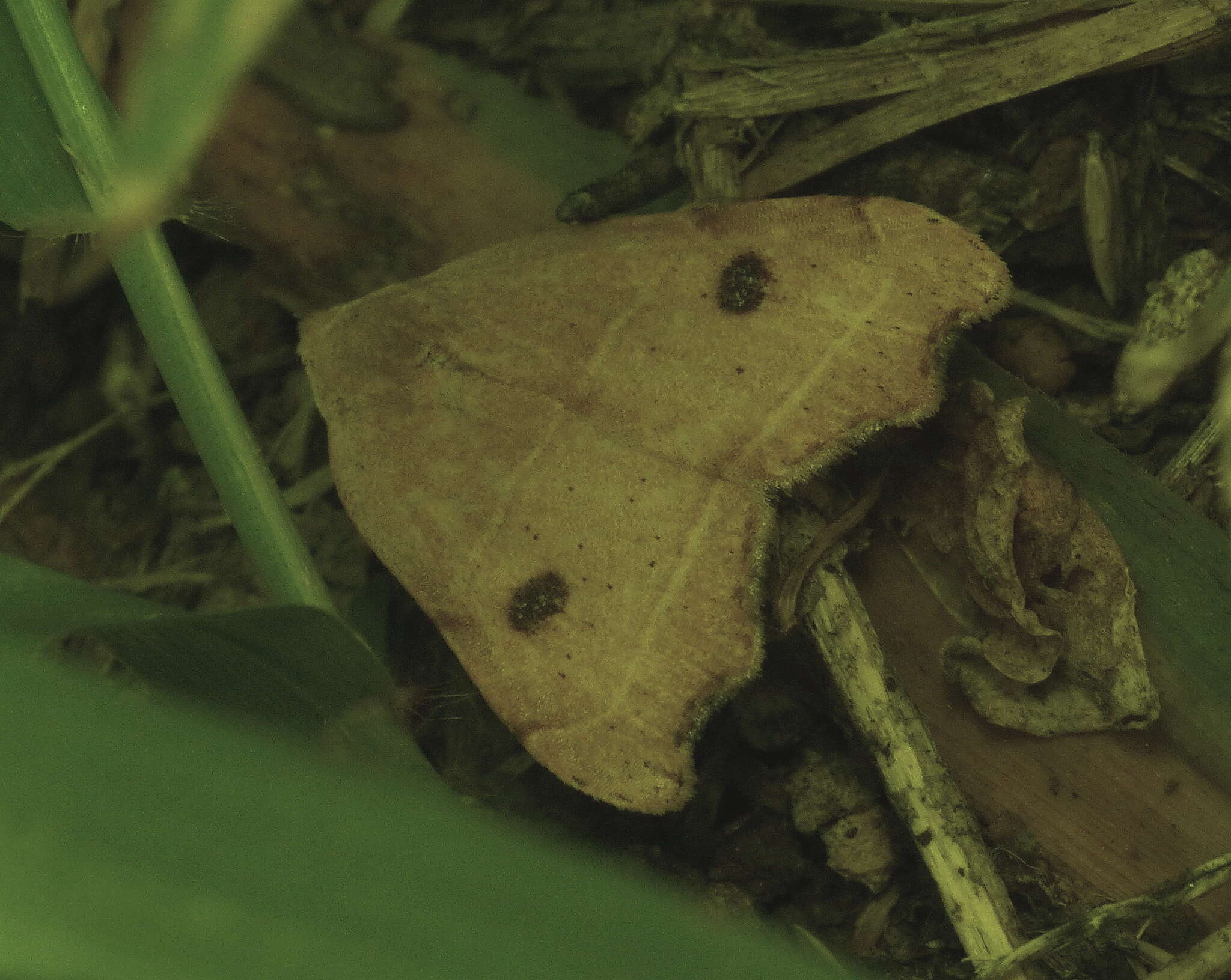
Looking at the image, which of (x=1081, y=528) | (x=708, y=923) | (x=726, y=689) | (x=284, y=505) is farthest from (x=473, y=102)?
(x=708, y=923)

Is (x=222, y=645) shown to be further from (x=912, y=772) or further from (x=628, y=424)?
(x=912, y=772)

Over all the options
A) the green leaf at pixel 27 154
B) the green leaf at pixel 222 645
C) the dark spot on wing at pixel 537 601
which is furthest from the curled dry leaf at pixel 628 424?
the green leaf at pixel 27 154

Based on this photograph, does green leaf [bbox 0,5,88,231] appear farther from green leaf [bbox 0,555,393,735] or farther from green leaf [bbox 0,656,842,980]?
green leaf [bbox 0,656,842,980]

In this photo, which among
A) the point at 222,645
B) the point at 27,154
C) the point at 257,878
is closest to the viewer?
the point at 257,878

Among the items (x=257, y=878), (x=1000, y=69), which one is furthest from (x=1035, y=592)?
(x=257, y=878)

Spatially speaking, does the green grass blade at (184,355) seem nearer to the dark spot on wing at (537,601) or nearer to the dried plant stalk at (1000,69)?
the dark spot on wing at (537,601)

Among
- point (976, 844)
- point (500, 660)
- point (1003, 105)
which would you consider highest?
point (1003, 105)

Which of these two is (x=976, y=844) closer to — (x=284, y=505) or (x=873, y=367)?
(x=873, y=367)
